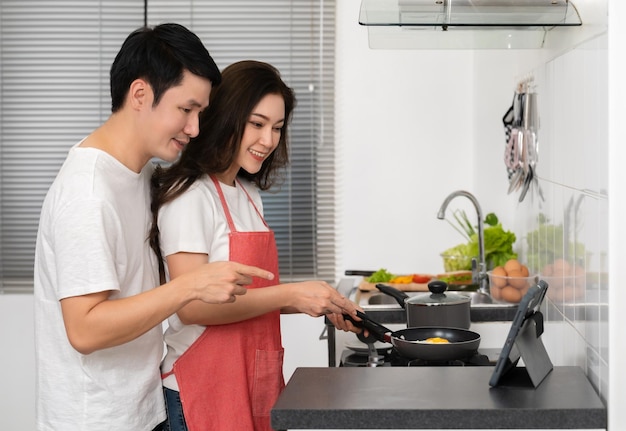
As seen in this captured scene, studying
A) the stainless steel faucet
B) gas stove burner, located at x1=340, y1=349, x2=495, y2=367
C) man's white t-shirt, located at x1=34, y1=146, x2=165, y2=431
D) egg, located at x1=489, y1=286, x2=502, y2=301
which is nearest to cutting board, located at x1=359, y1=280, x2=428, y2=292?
the stainless steel faucet

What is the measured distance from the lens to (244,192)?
1987mm

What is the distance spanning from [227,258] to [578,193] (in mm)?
769

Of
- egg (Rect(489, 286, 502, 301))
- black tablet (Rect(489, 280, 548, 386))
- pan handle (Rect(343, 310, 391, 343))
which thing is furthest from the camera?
egg (Rect(489, 286, 502, 301))

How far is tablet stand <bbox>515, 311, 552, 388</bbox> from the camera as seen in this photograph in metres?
1.54

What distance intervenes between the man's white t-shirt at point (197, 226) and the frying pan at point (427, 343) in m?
0.35

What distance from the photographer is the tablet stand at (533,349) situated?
1.54 metres

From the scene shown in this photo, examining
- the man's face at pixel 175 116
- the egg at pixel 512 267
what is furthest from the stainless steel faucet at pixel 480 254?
the man's face at pixel 175 116

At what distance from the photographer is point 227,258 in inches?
72.2

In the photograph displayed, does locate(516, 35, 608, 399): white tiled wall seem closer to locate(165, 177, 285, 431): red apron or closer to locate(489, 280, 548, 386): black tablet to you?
locate(489, 280, 548, 386): black tablet

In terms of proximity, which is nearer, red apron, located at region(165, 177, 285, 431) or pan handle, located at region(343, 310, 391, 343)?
red apron, located at region(165, 177, 285, 431)

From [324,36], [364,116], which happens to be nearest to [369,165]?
[364,116]

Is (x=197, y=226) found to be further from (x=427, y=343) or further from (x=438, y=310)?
(x=438, y=310)

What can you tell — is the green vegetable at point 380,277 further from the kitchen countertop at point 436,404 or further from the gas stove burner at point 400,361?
the kitchen countertop at point 436,404

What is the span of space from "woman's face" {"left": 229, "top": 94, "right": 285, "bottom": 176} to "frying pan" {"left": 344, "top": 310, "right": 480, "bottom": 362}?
0.43m
